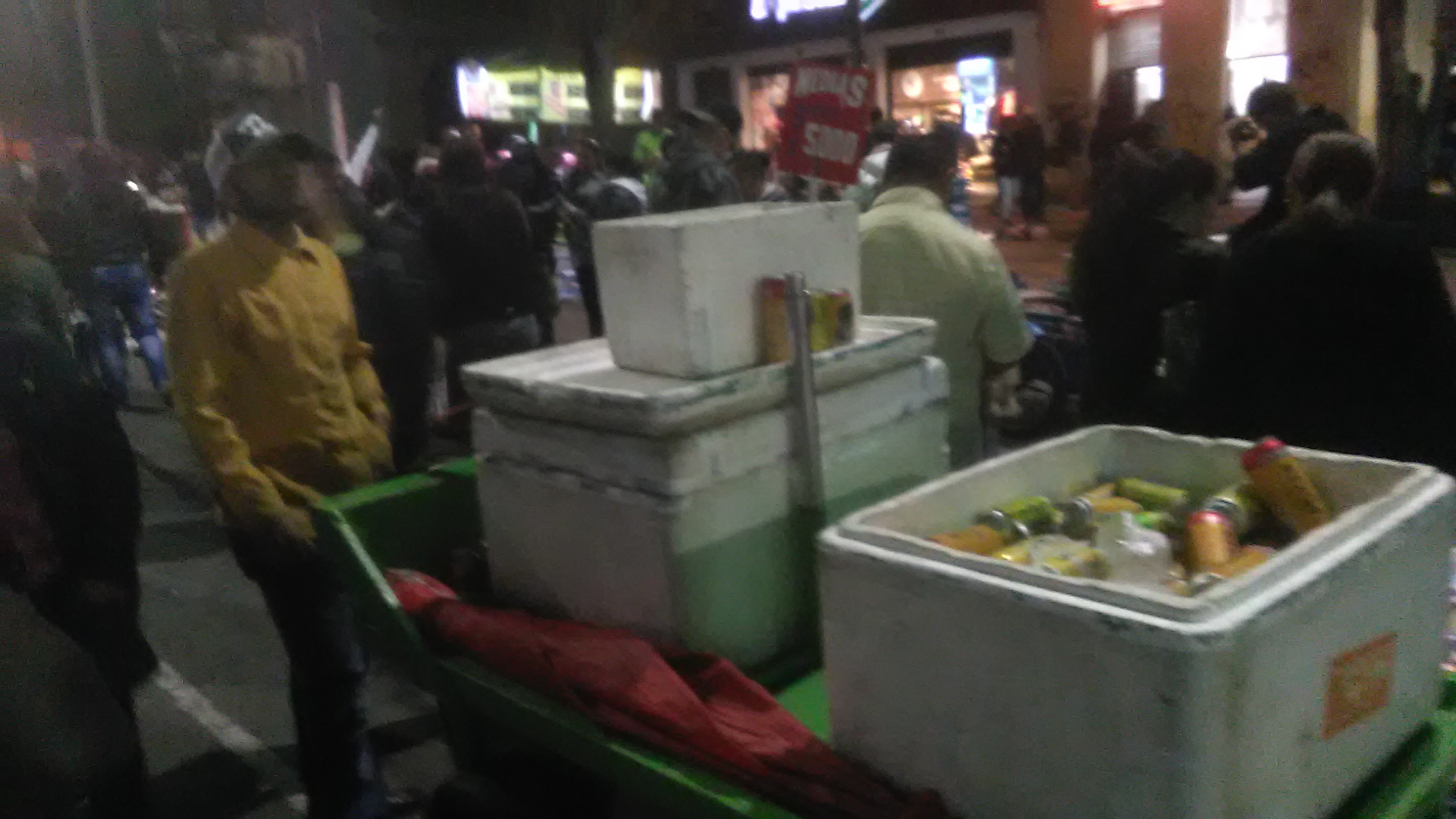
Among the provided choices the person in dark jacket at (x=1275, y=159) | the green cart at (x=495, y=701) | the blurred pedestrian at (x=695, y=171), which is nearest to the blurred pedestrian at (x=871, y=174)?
the blurred pedestrian at (x=695, y=171)

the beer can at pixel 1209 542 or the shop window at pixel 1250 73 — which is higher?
the shop window at pixel 1250 73

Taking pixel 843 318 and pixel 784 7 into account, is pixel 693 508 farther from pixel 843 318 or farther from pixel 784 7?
pixel 784 7

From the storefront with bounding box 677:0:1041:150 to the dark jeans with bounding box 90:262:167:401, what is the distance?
29.9 feet

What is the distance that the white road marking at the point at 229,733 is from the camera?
12.6 feet

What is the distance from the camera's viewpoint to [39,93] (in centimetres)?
512

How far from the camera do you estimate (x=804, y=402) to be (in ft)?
6.62

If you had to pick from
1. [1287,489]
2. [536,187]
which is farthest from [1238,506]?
[536,187]

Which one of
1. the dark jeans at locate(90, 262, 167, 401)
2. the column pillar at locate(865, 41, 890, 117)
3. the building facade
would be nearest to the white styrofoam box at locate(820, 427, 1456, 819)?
the dark jeans at locate(90, 262, 167, 401)

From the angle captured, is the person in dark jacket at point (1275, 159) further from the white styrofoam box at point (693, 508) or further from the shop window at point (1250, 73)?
the shop window at point (1250, 73)

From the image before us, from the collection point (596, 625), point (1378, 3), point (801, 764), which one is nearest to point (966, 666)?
point (801, 764)

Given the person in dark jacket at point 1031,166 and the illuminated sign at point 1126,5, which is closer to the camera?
the person in dark jacket at point 1031,166

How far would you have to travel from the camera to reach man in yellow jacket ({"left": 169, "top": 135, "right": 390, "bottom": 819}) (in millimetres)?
2785

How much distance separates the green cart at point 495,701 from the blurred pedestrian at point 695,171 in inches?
153

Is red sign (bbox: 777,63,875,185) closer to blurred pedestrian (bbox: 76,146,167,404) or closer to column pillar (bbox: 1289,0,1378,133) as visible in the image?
blurred pedestrian (bbox: 76,146,167,404)
